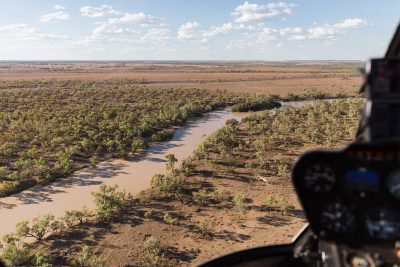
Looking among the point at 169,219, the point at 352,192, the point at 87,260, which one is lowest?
the point at 87,260

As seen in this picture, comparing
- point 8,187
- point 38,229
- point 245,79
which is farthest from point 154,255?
point 245,79

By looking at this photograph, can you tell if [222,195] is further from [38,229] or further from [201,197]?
[38,229]

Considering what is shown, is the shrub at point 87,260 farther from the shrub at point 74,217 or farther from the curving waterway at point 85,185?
the curving waterway at point 85,185

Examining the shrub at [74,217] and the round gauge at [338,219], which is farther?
the shrub at [74,217]

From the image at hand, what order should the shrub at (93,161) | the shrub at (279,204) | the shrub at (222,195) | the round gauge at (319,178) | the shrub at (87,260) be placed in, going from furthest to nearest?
the shrub at (93,161) → the shrub at (222,195) → the shrub at (279,204) → the shrub at (87,260) → the round gauge at (319,178)

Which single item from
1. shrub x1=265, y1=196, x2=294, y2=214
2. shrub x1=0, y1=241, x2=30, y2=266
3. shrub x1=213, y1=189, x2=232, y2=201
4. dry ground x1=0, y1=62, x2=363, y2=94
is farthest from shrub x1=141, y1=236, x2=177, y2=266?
dry ground x1=0, y1=62, x2=363, y2=94

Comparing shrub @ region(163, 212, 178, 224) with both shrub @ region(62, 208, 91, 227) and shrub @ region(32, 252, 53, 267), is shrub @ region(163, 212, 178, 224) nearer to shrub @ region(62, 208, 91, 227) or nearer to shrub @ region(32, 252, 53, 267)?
shrub @ region(62, 208, 91, 227)

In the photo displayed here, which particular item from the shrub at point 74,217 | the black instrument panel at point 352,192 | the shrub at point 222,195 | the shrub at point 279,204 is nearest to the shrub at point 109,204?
the shrub at point 74,217
